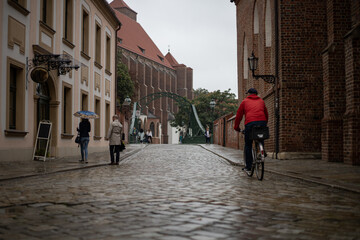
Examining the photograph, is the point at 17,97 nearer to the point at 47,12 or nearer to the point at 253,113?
the point at 47,12

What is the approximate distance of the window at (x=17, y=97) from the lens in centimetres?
1339

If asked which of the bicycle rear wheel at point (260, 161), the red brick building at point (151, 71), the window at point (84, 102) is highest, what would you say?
the red brick building at point (151, 71)

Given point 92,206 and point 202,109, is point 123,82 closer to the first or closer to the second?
point 202,109

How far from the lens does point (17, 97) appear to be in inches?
539

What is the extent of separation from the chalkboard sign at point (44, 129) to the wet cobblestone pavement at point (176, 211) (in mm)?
6602

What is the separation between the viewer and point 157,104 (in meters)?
80.4

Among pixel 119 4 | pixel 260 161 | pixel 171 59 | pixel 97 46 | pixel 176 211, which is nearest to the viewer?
pixel 176 211

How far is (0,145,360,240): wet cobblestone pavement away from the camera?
384cm

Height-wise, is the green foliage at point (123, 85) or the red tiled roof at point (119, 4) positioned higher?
the red tiled roof at point (119, 4)

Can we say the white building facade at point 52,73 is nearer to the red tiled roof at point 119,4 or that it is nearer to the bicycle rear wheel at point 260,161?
the bicycle rear wheel at point 260,161

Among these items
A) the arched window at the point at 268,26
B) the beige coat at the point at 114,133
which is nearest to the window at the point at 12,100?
the beige coat at the point at 114,133

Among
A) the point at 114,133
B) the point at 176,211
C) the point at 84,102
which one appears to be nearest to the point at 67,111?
the point at 84,102

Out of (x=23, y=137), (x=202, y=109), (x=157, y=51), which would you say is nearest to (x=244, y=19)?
A: (x=23, y=137)

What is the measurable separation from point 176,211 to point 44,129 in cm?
1049
